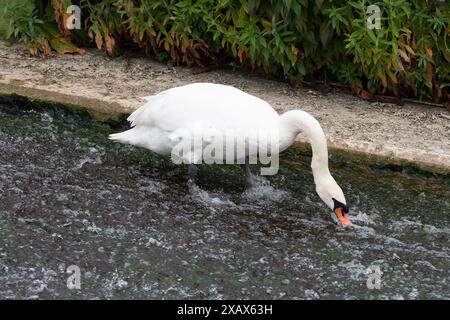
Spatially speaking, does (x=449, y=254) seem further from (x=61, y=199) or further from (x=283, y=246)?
(x=61, y=199)

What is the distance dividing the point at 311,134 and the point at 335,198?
43 cm

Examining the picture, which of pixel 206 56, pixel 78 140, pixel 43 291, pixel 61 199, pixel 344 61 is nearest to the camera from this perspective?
pixel 43 291

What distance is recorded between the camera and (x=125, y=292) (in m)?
5.08

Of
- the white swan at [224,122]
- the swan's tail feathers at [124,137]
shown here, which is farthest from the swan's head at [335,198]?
the swan's tail feathers at [124,137]

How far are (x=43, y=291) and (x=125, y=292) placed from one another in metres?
0.43

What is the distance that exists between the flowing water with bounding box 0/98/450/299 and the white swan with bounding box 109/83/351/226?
0.25 metres

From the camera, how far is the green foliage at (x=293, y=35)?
23.6 ft

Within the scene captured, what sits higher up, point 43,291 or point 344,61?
point 344,61

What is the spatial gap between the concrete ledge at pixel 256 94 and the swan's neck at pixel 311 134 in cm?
86

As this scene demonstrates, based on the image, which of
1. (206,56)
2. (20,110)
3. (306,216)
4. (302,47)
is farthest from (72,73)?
(306,216)

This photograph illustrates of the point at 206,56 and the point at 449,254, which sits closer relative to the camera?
the point at 449,254

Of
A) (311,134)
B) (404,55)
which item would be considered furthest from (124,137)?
(404,55)

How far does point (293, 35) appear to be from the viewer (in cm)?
747

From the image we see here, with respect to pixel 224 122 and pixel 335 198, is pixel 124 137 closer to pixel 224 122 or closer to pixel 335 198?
pixel 224 122
